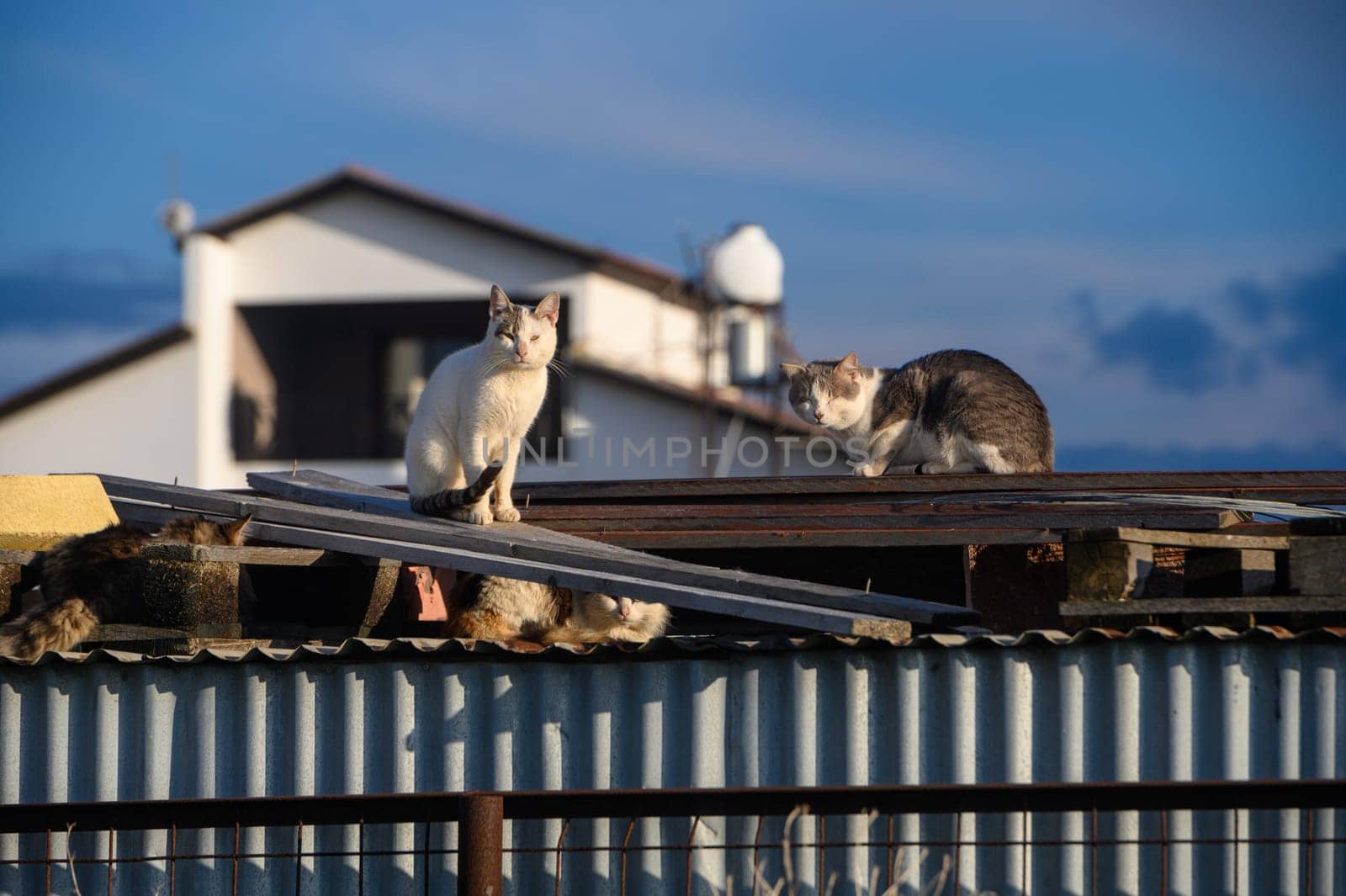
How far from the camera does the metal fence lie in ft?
21.6

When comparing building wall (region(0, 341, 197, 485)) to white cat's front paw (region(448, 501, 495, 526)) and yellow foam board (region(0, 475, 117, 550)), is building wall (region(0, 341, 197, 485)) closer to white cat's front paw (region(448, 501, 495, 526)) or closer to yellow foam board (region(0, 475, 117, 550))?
yellow foam board (region(0, 475, 117, 550))

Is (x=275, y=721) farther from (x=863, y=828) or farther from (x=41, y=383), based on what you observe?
(x=41, y=383)

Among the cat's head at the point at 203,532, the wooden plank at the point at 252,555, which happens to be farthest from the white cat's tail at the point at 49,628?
the cat's head at the point at 203,532

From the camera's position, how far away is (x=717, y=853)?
711cm

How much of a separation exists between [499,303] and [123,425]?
22.4m

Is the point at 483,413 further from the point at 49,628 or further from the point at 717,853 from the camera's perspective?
the point at 717,853

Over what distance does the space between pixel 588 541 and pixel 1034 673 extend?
2.89m

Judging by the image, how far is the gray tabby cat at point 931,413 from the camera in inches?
409

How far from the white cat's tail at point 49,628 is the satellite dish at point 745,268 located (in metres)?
18.4

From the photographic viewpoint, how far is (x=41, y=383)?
29.1 meters

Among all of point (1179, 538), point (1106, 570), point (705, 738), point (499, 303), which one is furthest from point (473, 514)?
point (1179, 538)

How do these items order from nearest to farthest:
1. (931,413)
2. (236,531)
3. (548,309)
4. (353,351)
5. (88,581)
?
(88,581) < (236,531) < (548,309) < (931,413) < (353,351)

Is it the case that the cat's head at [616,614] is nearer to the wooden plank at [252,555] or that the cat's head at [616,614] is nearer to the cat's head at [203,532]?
the wooden plank at [252,555]

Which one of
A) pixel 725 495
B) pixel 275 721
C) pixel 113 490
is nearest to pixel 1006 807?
pixel 275 721
